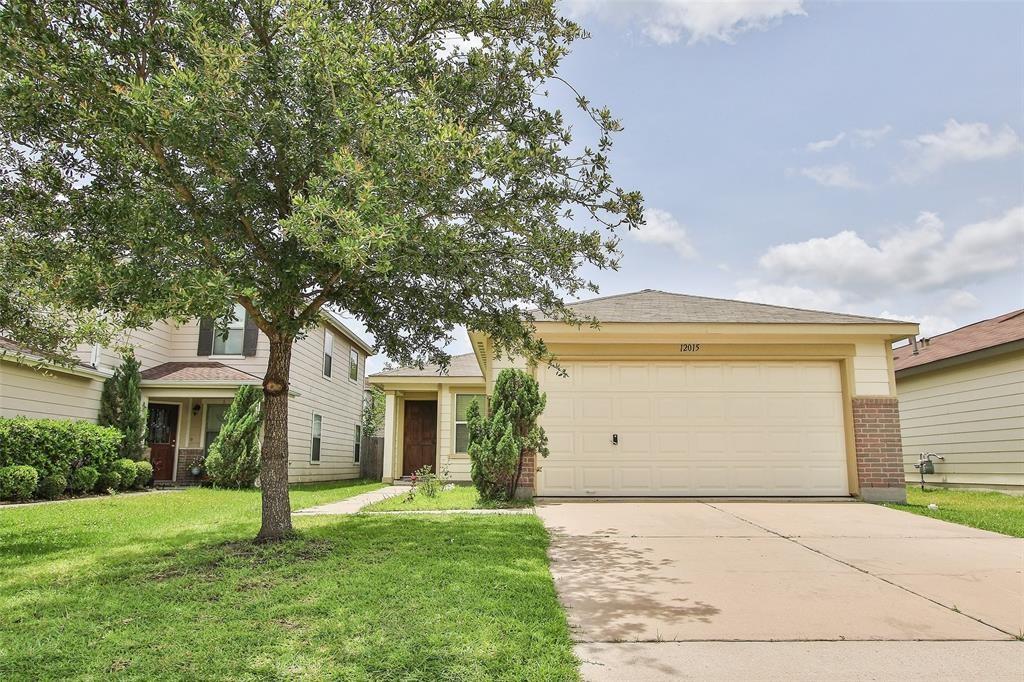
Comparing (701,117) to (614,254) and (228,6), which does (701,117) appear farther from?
(228,6)

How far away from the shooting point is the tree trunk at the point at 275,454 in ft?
18.8

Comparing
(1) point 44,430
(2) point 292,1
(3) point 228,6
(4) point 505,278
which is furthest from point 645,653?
(1) point 44,430

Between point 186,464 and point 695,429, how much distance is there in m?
11.9

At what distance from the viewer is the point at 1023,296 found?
1386cm

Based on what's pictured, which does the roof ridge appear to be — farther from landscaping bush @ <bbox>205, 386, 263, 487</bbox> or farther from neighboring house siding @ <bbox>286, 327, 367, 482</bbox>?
landscaping bush @ <bbox>205, 386, 263, 487</bbox>

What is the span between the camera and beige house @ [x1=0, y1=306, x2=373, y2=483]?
468 inches

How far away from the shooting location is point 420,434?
18.0 meters

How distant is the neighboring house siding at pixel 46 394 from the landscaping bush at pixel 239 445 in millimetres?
2679

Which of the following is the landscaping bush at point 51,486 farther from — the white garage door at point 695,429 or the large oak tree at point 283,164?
the white garage door at point 695,429

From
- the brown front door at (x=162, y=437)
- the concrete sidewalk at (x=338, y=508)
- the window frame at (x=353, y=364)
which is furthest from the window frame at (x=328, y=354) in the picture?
the concrete sidewalk at (x=338, y=508)

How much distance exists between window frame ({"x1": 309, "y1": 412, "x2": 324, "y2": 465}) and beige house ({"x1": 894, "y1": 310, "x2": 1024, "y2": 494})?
15063 millimetres

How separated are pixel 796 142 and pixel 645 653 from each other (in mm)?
9037

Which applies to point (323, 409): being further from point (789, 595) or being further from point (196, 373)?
point (789, 595)

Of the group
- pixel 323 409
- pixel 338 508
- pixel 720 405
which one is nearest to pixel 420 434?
pixel 323 409
